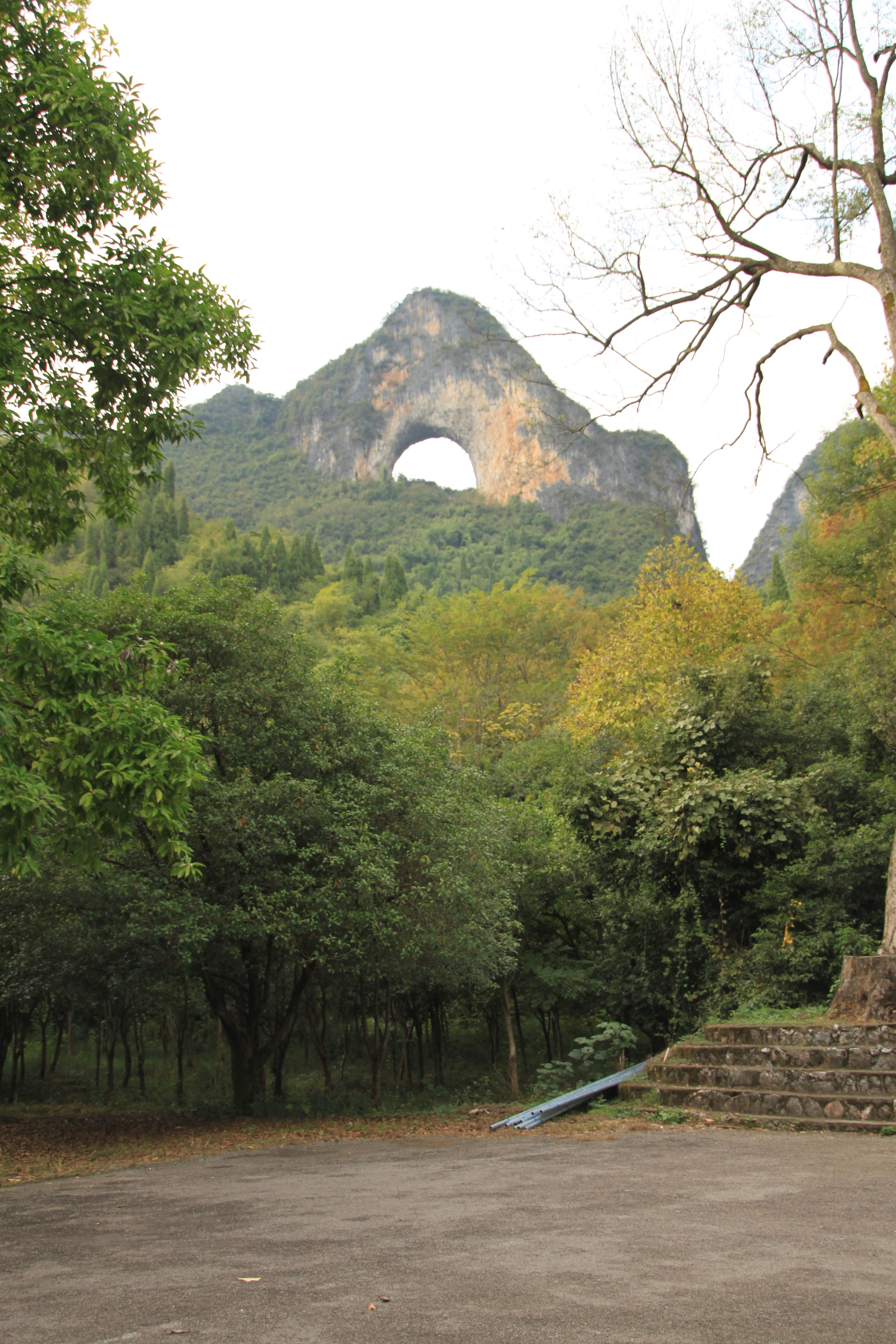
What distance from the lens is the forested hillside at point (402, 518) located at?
85.2 meters

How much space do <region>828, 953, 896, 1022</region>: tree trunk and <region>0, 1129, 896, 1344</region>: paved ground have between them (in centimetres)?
300

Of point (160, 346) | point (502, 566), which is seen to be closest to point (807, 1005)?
point (160, 346)

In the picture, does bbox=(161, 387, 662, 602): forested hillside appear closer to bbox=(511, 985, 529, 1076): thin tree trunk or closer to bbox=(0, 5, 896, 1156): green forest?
bbox=(0, 5, 896, 1156): green forest

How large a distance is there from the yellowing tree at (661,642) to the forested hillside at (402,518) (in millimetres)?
38730

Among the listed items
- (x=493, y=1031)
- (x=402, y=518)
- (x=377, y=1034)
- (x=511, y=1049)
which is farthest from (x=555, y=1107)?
(x=402, y=518)

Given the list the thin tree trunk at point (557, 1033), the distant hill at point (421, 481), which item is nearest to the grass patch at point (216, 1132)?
the thin tree trunk at point (557, 1033)

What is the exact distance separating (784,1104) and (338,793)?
251 inches

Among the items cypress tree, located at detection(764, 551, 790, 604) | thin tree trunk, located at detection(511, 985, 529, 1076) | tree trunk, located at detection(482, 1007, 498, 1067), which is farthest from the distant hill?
thin tree trunk, located at detection(511, 985, 529, 1076)

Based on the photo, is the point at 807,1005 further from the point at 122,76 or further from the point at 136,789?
the point at 122,76

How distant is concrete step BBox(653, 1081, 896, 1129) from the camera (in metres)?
7.44

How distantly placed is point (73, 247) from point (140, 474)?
5.36 ft

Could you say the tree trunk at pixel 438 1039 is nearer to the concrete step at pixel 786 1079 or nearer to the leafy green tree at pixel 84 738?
the concrete step at pixel 786 1079

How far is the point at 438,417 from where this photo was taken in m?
140

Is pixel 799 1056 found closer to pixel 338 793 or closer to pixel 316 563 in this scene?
pixel 338 793
